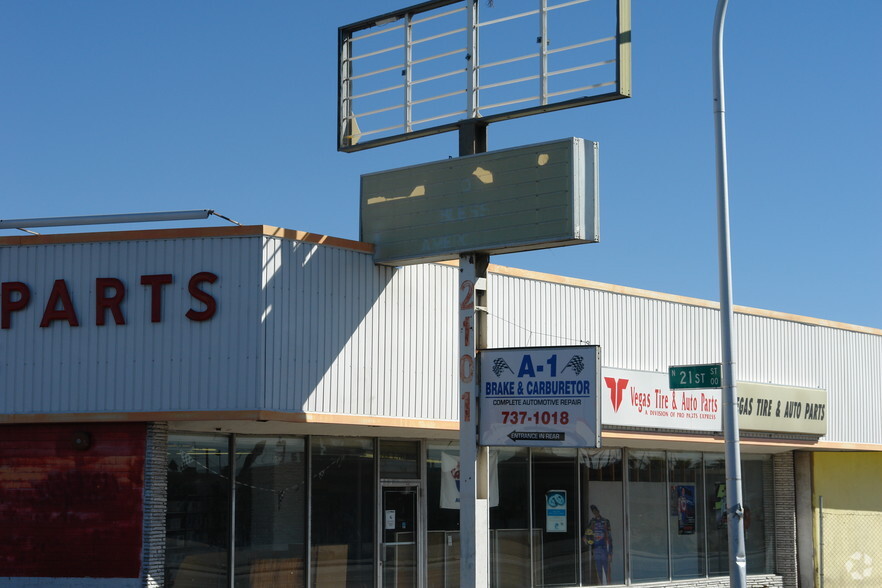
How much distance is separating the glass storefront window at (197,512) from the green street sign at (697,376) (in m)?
7.52

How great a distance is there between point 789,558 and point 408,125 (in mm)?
15665

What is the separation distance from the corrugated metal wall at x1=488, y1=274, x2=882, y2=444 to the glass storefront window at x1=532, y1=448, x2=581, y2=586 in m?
2.47

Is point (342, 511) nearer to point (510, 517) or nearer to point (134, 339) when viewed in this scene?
point (510, 517)

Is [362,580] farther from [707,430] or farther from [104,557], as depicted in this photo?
[707,430]

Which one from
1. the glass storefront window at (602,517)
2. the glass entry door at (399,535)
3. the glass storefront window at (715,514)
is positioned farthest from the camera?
the glass storefront window at (715,514)

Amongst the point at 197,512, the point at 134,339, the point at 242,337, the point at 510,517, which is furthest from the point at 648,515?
the point at 134,339

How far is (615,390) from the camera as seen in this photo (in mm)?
23406

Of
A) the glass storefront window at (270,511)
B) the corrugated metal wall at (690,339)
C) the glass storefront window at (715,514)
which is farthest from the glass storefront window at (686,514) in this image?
the glass storefront window at (270,511)

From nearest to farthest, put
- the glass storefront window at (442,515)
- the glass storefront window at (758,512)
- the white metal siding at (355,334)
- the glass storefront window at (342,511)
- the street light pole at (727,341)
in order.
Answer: the street light pole at (727,341) → the white metal siding at (355,334) → the glass storefront window at (342,511) → the glass storefront window at (442,515) → the glass storefront window at (758,512)

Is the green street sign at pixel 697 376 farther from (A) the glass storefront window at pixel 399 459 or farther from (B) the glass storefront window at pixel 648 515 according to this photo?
(B) the glass storefront window at pixel 648 515

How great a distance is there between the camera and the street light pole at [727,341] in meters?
16.6

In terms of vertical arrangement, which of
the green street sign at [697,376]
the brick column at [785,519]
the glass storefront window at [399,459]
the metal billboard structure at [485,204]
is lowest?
the brick column at [785,519]

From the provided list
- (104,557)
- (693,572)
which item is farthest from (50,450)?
(693,572)

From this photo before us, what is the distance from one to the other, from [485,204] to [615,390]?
5.85m
